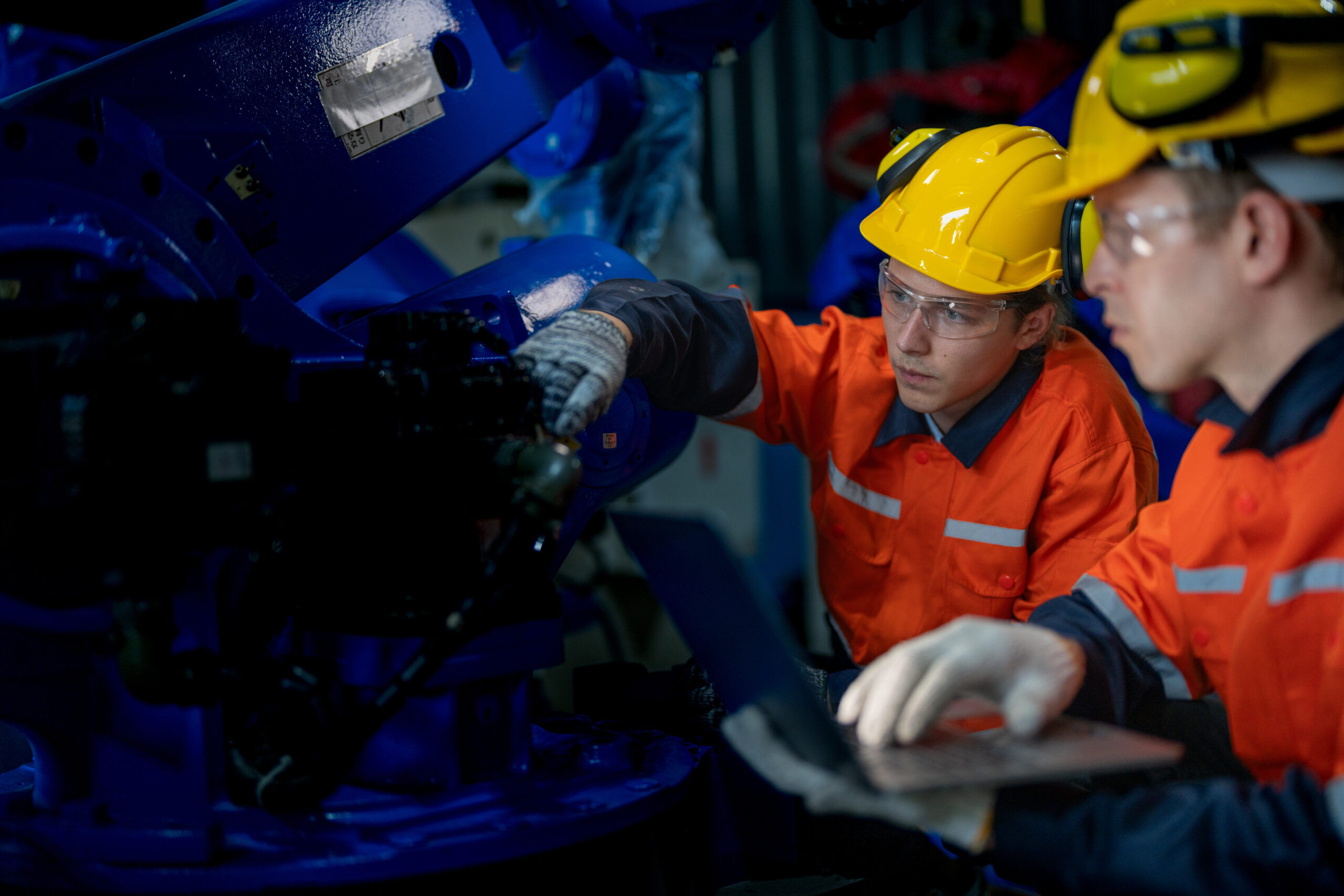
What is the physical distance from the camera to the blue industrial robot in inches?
39.7

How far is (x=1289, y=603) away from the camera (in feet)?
3.63

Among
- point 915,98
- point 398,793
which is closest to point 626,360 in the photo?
point 398,793

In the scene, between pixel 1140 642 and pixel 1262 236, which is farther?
pixel 1140 642

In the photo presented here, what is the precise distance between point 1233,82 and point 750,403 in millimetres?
938

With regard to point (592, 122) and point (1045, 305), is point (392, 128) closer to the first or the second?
point (592, 122)

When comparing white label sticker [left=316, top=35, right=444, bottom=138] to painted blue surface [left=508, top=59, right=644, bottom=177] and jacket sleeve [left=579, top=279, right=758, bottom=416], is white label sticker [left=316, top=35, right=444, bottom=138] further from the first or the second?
painted blue surface [left=508, top=59, right=644, bottom=177]

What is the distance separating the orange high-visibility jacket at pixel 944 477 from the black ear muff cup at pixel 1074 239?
11.7 inches

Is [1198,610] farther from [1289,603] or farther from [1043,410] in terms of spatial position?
[1043,410]

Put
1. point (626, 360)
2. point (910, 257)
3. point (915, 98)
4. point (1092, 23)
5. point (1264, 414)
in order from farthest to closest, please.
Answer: point (1092, 23) → point (915, 98) → point (910, 257) → point (626, 360) → point (1264, 414)

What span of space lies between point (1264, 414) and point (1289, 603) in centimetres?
19

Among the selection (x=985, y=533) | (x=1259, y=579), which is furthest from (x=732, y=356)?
(x=1259, y=579)

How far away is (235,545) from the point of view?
1.06 meters

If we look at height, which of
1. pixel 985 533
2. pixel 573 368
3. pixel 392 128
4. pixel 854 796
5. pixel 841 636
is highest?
pixel 392 128

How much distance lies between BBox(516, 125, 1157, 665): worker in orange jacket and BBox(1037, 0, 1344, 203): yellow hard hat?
0.55m
